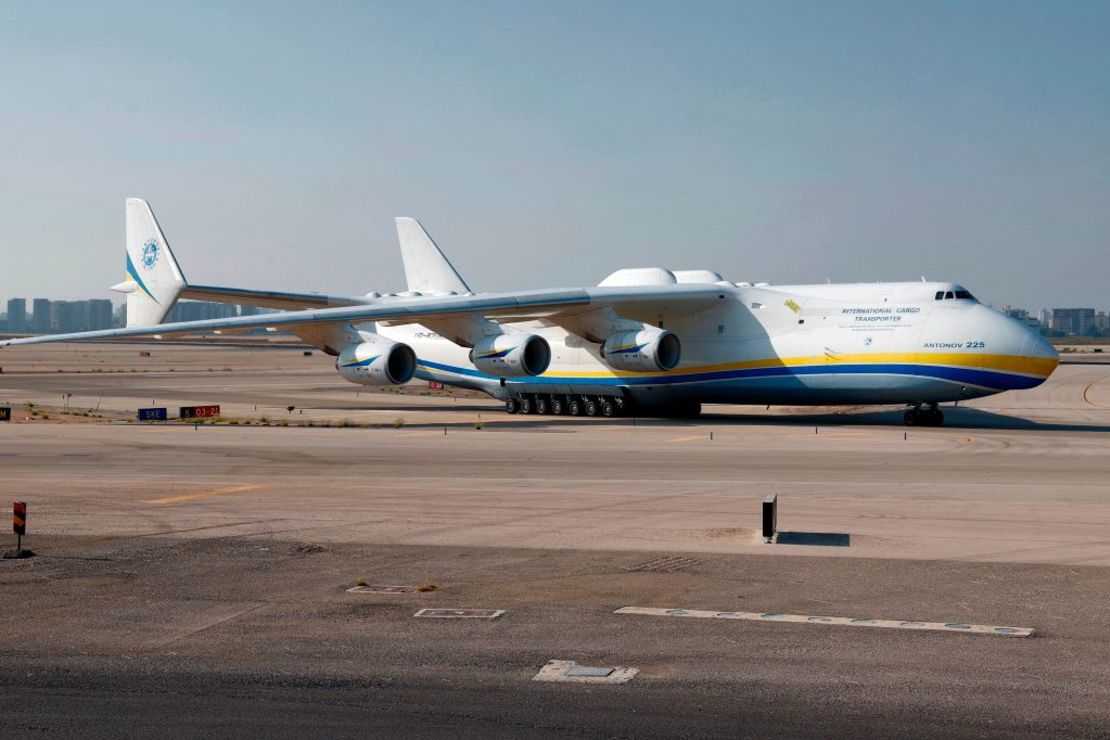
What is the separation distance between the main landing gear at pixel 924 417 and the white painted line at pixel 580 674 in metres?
28.1

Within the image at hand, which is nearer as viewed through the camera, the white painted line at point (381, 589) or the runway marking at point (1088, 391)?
the white painted line at point (381, 589)

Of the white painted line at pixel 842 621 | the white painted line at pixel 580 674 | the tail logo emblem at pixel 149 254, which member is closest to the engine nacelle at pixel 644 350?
the tail logo emblem at pixel 149 254

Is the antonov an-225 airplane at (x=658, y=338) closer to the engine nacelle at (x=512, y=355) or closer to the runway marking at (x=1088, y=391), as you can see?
the engine nacelle at (x=512, y=355)

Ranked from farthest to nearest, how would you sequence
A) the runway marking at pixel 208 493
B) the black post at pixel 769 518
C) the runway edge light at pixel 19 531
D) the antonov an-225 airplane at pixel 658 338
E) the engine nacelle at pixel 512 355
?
the engine nacelle at pixel 512 355 < the antonov an-225 airplane at pixel 658 338 < the runway marking at pixel 208 493 < the black post at pixel 769 518 < the runway edge light at pixel 19 531

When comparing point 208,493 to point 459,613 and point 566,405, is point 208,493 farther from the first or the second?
point 566,405

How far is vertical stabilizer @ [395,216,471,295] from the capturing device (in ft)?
155

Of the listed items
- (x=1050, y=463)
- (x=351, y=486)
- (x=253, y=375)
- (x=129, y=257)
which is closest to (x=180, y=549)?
(x=351, y=486)

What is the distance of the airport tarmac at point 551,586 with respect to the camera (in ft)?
27.8

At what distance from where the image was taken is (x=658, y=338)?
1474 inches

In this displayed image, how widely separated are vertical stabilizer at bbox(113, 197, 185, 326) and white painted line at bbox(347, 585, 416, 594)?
29.5 m

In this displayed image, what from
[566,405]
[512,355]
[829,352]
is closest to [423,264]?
[566,405]

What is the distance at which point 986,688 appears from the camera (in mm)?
8883

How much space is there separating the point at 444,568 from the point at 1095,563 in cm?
724

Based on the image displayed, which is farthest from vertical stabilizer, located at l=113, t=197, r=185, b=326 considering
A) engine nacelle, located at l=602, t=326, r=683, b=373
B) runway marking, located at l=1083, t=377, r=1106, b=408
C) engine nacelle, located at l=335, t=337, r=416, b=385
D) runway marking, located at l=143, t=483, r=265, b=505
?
runway marking, located at l=1083, t=377, r=1106, b=408
